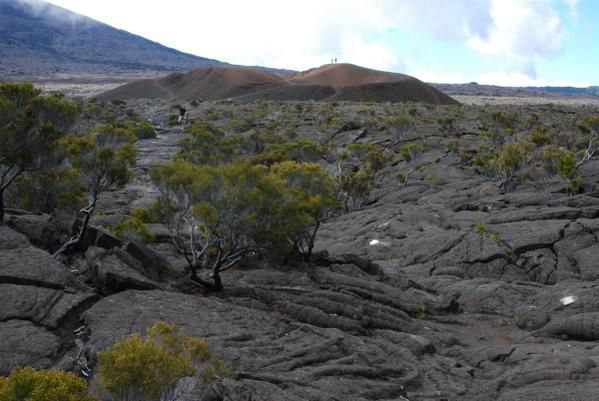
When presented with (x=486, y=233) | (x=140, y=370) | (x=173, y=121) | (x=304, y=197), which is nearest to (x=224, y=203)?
(x=304, y=197)

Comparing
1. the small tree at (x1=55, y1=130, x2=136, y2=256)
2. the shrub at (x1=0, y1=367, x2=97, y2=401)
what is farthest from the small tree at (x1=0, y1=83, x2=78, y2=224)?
the shrub at (x1=0, y1=367, x2=97, y2=401)

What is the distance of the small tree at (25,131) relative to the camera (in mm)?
18844

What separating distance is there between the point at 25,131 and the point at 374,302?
14.8 meters

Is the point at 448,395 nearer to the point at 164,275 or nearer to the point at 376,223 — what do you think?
the point at 164,275

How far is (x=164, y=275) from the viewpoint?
19797mm

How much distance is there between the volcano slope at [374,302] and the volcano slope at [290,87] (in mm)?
92958

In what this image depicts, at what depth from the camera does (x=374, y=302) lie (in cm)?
2217

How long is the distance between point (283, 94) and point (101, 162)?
11748cm

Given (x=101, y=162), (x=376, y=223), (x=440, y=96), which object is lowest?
(x=376, y=223)

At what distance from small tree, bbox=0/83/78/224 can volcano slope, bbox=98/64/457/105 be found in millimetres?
111301

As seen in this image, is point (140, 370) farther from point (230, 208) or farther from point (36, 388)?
point (230, 208)

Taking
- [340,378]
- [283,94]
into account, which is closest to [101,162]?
[340,378]

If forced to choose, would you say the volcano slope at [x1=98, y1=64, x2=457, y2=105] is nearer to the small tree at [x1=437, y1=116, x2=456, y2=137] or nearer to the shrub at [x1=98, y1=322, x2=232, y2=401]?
the small tree at [x1=437, y1=116, x2=456, y2=137]

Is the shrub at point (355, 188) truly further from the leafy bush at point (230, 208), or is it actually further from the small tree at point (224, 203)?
the small tree at point (224, 203)
